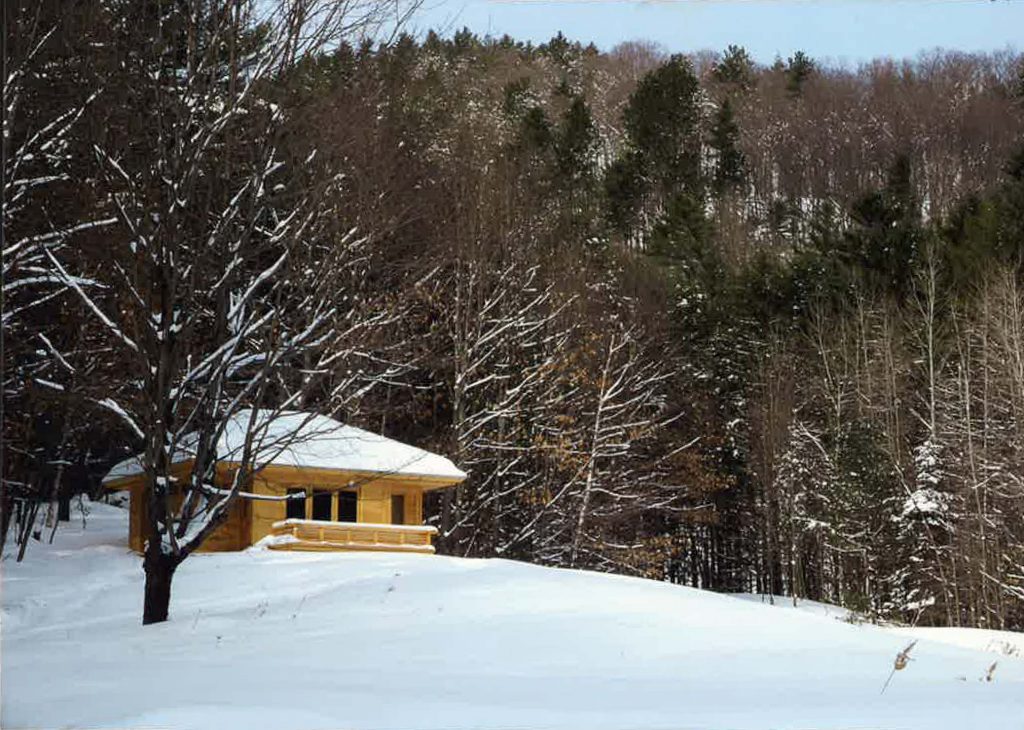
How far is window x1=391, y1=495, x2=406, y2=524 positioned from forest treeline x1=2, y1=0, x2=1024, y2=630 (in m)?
1.37

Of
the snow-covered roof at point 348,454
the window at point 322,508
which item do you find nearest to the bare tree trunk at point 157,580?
the snow-covered roof at point 348,454

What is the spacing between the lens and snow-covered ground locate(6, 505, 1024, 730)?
265 inches

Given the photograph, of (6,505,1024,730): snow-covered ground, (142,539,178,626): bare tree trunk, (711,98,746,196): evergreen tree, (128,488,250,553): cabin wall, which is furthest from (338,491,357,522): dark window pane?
(711,98,746,196): evergreen tree

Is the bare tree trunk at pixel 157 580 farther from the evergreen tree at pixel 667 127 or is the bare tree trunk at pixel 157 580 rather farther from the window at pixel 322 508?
the evergreen tree at pixel 667 127

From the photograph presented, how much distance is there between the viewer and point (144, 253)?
13.3 metres

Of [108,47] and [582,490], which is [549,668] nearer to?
[108,47]

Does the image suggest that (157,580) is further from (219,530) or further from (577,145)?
(577,145)

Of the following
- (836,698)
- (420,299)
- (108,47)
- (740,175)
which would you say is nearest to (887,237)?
(420,299)

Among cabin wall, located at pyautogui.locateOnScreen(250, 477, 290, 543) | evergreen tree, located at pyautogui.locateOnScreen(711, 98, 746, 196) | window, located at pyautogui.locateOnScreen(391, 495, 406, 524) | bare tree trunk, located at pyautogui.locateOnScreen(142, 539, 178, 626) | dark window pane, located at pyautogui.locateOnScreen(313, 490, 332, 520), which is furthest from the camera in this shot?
evergreen tree, located at pyautogui.locateOnScreen(711, 98, 746, 196)

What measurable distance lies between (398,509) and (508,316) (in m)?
5.95

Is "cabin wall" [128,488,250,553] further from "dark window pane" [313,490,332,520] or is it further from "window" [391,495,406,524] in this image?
"window" [391,495,406,524]

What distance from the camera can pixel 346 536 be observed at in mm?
26016

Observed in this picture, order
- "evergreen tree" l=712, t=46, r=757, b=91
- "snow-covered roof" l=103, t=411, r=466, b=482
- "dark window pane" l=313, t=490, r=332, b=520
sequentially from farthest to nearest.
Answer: "evergreen tree" l=712, t=46, r=757, b=91
"dark window pane" l=313, t=490, r=332, b=520
"snow-covered roof" l=103, t=411, r=466, b=482

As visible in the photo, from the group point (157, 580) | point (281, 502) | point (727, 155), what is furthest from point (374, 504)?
point (727, 155)
